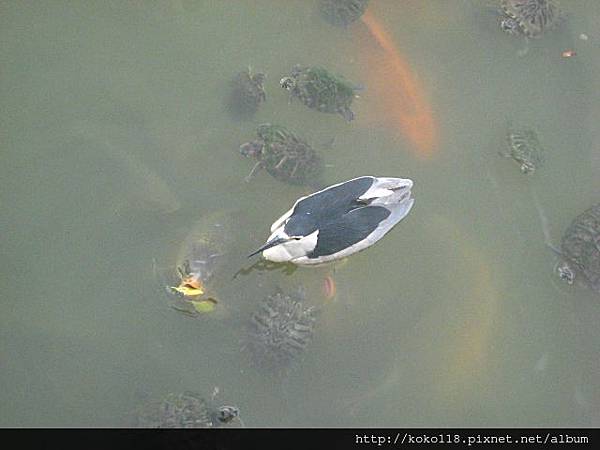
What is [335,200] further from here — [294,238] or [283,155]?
[283,155]

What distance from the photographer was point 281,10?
5.41 meters

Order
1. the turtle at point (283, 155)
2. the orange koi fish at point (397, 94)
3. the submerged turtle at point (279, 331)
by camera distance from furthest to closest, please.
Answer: the orange koi fish at point (397, 94) < the turtle at point (283, 155) < the submerged turtle at point (279, 331)

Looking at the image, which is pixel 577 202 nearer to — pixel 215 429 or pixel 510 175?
pixel 510 175

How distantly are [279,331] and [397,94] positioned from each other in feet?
7.55

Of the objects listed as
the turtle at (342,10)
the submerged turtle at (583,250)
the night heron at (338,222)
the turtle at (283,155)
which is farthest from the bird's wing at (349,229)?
the turtle at (342,10)

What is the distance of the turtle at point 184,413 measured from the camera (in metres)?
4.43

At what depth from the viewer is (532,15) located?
17.5 feet

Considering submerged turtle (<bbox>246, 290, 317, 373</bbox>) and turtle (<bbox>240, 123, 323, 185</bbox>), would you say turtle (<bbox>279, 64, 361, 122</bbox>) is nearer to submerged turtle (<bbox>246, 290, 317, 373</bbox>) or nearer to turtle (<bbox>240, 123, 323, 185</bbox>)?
turtle (<bbox>240, 123, 323, 185</bbox>)

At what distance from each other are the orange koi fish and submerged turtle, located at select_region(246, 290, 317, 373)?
67.3 inches

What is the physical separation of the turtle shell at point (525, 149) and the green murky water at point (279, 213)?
0.40ft

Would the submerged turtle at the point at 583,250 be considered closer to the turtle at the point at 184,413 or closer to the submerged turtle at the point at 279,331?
the submerged turtle at the point at 279,331

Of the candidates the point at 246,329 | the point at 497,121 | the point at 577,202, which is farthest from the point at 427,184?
the point at 246,329

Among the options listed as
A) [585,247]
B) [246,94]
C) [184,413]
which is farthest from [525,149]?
[184,413]

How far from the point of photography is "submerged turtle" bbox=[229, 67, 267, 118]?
5.11 m
